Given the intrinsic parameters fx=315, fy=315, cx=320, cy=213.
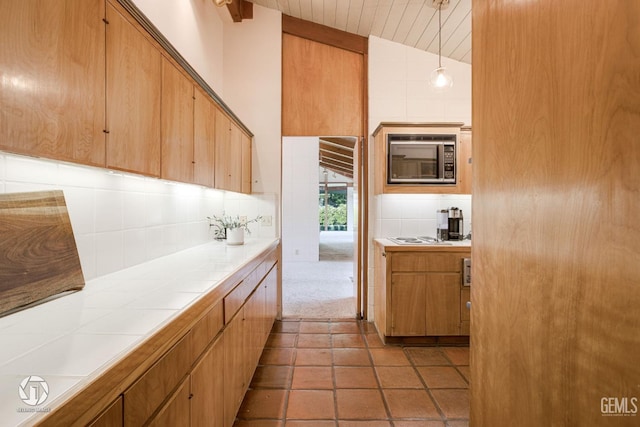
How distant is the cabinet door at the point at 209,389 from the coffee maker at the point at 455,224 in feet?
8.43

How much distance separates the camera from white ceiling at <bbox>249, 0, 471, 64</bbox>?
284 centimetres

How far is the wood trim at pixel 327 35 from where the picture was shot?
137 inches

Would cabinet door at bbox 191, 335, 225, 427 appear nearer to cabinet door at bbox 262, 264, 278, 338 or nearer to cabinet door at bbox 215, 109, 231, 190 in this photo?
cabinet door at bbox 262, 264, 278, 338

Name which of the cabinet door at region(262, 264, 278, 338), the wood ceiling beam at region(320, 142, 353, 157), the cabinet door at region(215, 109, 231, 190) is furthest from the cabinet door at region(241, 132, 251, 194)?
the wood ceiling beam at region(320, 142, 353, 157)

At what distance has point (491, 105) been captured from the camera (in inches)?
38.1

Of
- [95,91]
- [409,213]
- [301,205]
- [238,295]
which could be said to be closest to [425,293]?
[409,213]

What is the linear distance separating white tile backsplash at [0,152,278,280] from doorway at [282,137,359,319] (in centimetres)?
180

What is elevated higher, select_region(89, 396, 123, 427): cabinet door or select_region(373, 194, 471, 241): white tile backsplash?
select_region(373, 194, 471, 241): white tile backsplash

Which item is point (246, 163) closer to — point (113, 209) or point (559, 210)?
point (113, 209)

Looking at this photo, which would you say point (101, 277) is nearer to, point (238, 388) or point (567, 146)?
point (238, 388)

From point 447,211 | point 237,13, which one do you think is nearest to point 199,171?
point 237,13

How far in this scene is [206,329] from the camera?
4.24 ft

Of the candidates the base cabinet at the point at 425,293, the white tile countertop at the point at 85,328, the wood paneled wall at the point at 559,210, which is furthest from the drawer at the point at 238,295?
the base cabinet at the point at 425,293

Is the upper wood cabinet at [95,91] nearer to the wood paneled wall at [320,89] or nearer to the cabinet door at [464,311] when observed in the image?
the wood paneled wall at [320,89]
